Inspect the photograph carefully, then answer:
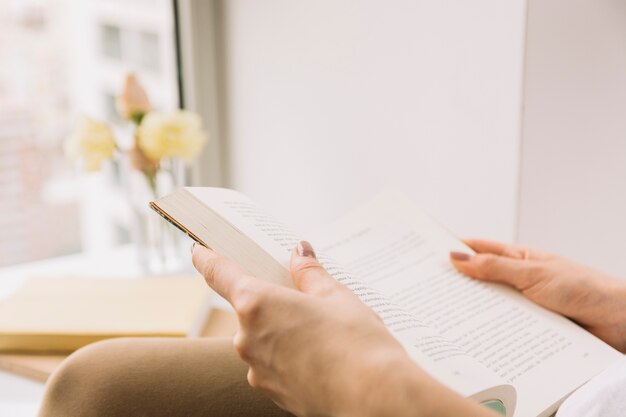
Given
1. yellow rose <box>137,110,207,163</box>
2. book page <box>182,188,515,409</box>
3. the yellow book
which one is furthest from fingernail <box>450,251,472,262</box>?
yellow rose <box>137,110,207,163</box>

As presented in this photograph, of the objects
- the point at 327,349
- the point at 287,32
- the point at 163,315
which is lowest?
the point at 163,315

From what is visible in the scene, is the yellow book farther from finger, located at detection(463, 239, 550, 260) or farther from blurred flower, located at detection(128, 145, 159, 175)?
finger, located at detection(463, 239, 550, 260)

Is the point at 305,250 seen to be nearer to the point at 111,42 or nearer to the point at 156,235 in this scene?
the point at 156,235

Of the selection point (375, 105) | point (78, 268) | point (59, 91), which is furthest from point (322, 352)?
point (59, 91)

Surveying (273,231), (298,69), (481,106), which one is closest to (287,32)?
(298,69)

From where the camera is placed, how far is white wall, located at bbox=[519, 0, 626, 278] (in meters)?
0.98

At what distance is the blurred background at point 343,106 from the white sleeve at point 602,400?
1.34 ft

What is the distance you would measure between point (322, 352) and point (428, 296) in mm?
277

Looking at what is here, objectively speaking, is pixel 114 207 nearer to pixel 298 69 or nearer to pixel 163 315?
pixel 298 69

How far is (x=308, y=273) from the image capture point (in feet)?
1.97

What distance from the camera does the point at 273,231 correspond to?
659mm

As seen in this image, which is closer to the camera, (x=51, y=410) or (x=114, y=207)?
(x=51, y=410)

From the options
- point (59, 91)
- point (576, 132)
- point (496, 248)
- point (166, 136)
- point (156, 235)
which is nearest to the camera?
point (496, 248)

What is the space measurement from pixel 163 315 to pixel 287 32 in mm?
579
